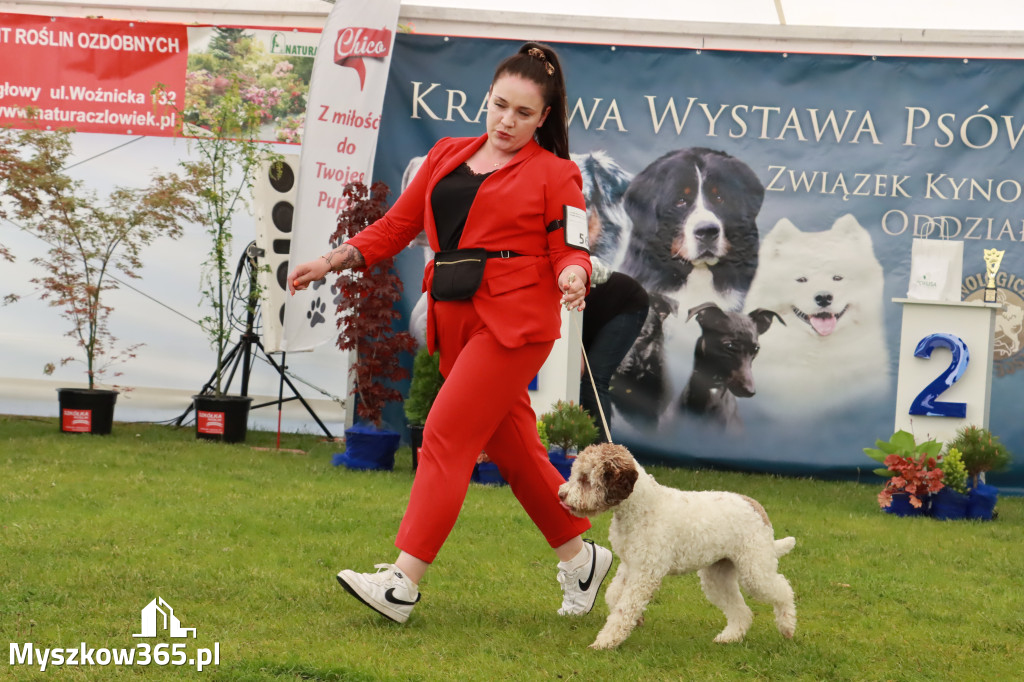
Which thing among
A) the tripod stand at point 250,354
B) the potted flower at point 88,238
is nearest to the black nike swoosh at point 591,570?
the tripod stand at point 250,354

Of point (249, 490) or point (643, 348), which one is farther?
point (643, 348)

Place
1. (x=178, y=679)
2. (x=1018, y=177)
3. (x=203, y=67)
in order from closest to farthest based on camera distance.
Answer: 1. (x=178, y=679)
2. (x=1018, y=177)
3. (x=203, y=67)

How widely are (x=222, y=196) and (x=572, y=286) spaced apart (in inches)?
207

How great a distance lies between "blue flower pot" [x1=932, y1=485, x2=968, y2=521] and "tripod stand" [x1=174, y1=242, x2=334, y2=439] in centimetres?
420

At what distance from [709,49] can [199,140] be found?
3.63m

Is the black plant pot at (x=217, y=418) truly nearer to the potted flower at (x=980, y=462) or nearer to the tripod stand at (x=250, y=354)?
the tripod stand at (x=250, y=354)

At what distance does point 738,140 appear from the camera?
7547 mm

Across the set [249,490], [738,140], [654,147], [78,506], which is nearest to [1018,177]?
[738,140]

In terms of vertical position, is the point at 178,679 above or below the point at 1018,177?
below

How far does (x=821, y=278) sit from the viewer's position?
7434 mm

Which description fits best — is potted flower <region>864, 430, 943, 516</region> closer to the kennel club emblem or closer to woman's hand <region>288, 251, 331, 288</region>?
the kennel club emblem

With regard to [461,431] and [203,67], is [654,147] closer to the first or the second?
[203,67]

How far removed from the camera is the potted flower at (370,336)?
22.3 feet

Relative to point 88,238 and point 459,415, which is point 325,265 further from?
point 88,238
